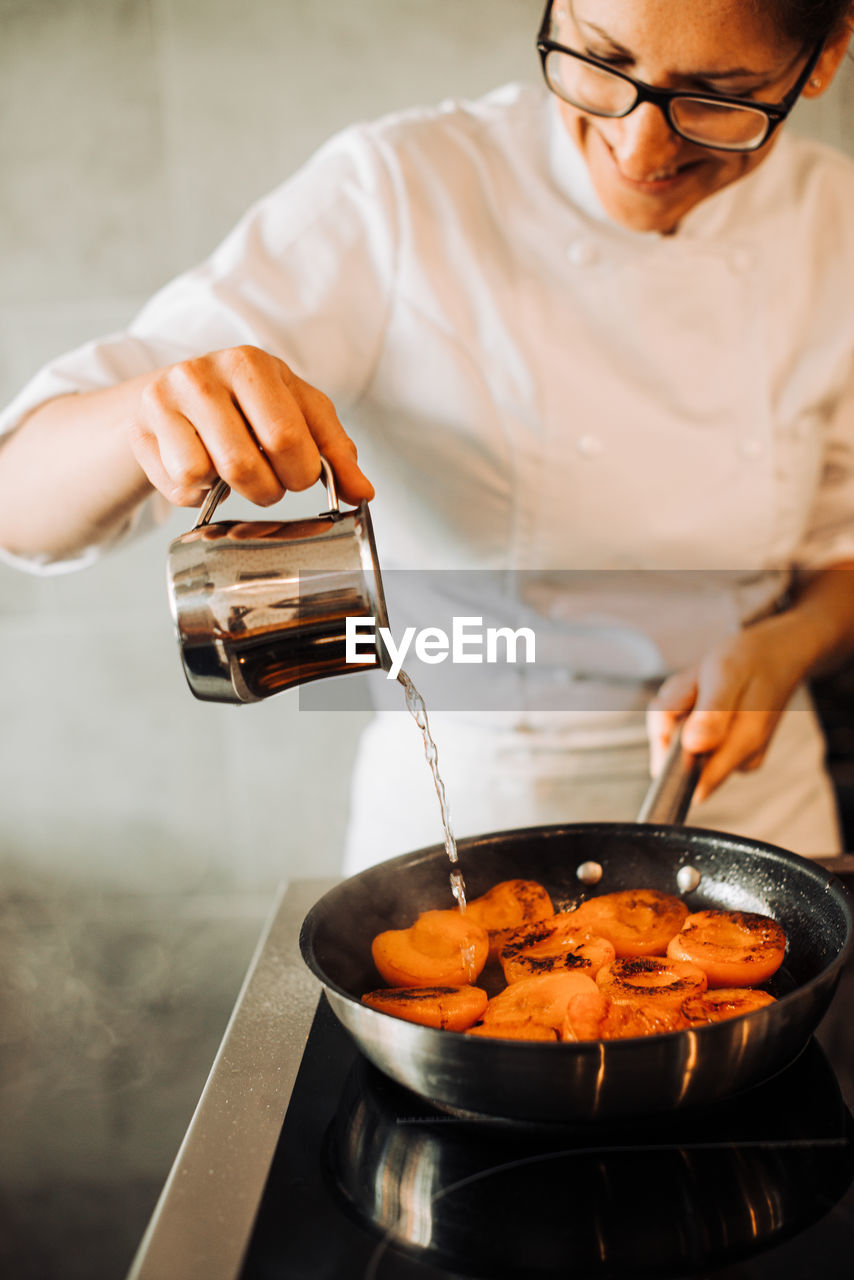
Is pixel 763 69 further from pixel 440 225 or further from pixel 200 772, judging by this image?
pixel 200 772

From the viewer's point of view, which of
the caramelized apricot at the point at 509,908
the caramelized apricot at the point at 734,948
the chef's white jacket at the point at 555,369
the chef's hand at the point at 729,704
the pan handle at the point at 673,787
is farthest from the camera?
the chef's white jacket at the point at 555,369

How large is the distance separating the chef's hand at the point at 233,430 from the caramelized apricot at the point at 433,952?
15.8 inches

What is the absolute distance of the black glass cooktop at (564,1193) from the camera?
25.0 inches

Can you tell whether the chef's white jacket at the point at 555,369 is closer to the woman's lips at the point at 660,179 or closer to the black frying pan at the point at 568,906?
the woman's lips at the point at 660,179

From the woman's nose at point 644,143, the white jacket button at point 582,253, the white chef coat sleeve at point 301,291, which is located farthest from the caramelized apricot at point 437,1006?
the white jacket button at point 582,253

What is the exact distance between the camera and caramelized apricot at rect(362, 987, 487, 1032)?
2.60 feet

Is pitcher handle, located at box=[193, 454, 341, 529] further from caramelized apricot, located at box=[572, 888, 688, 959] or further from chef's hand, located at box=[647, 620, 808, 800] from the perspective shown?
chef's hand, located at box=[647, 620, 808, 800]

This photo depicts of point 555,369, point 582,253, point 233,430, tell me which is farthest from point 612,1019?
point 582,253

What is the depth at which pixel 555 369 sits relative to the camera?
4.74 ft

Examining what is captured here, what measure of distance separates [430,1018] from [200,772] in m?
2.01

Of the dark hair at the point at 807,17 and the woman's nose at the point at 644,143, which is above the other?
the dark hair at the point at 807,17

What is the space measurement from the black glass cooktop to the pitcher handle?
46cm

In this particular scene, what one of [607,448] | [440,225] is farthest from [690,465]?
[440,225]

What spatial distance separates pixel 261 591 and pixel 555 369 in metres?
0.80
